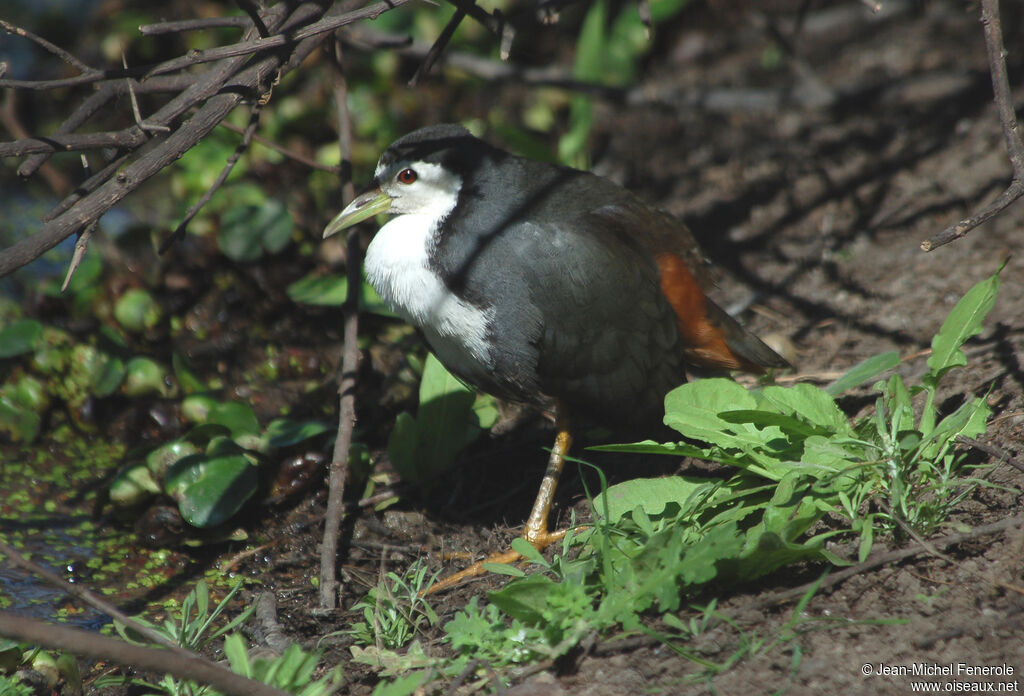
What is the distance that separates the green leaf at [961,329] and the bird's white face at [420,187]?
1834 mm

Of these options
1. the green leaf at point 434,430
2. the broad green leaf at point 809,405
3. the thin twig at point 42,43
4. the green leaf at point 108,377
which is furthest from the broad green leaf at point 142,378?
the broad green leaf at point 809,405

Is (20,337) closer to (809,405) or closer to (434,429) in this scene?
(434,429)

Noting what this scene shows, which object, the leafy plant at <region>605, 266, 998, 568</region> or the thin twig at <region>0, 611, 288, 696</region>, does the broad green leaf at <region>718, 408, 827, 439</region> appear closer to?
the leafy plant at <region>605, 266, 998, 568</region>

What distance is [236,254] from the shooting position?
15.8 ft

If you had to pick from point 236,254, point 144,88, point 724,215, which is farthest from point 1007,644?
point 236,254

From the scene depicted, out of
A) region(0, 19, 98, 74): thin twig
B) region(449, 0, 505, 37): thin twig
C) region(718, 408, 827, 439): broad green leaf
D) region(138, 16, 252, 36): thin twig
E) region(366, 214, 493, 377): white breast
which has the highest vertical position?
region(449, 0, 505, 37): thin twig

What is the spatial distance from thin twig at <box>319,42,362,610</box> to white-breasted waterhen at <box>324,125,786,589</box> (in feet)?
0.75

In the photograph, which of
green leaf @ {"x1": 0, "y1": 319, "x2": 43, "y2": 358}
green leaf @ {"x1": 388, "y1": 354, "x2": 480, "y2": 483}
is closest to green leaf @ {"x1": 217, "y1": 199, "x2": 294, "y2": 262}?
green leaf @ {"x1": 0, "y1": 319, "x2": 43, "y2": 358}

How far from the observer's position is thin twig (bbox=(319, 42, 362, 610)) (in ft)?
10.6

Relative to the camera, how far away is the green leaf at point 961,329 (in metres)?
3.04

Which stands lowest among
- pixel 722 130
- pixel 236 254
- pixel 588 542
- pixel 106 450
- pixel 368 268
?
pixel 106 450

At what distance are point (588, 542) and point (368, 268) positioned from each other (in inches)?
53.0

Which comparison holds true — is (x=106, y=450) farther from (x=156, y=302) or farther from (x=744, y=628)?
(x=744, y=628)

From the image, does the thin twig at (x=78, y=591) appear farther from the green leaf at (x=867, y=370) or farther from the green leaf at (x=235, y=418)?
the green leaf at (x=867, y=370)
